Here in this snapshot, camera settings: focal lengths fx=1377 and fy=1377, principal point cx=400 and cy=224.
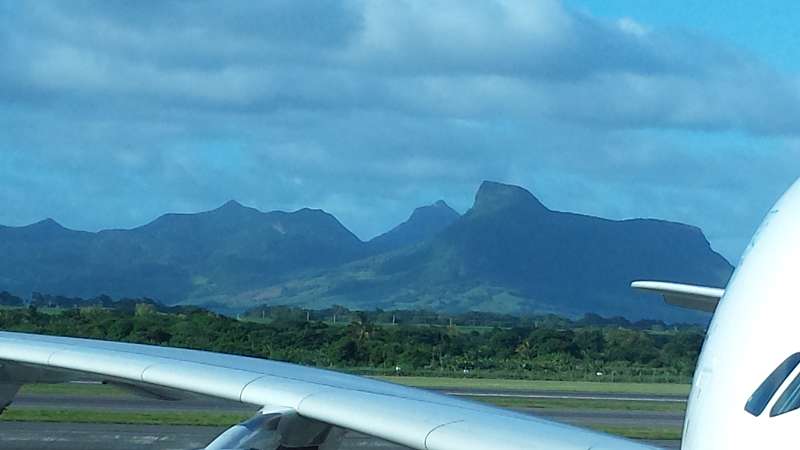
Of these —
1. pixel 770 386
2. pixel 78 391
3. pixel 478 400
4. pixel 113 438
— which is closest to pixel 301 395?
pixel 770 386

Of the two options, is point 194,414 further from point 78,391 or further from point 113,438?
point 78,391

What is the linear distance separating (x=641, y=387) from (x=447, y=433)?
3106cm

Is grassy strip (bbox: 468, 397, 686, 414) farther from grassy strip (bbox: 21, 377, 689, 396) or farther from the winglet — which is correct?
the winglet

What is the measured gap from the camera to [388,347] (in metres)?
45.0

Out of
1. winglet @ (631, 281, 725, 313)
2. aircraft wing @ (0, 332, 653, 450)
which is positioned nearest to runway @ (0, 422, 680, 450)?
winglet @ (631, 281, 725, 313)

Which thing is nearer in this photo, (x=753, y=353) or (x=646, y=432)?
(x=753, y=353)

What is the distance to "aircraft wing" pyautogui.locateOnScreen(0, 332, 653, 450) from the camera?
9.48 m

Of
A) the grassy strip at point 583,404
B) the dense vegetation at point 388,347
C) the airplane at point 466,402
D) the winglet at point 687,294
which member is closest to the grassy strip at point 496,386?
the dense vegetation at point 388,347

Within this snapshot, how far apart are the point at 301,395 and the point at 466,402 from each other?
4.84 feet

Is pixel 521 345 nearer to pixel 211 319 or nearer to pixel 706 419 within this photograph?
pixel 211 319

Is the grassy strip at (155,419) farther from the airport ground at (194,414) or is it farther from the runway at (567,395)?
the runway at (567,395)

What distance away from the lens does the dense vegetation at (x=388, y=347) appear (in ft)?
137

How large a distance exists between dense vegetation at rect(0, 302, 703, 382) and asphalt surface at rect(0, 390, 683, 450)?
8.12 metres

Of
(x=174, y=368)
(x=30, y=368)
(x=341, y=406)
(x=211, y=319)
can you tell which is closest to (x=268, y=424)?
(x=341, y=406)
